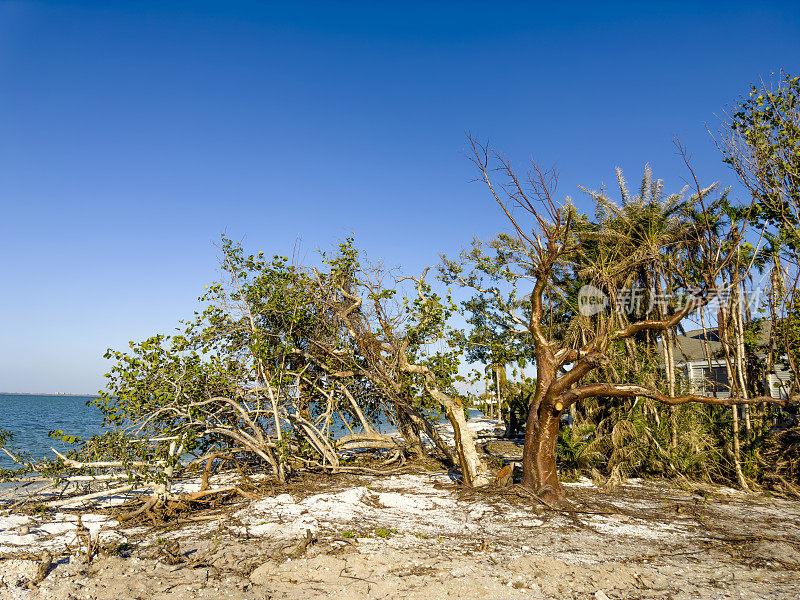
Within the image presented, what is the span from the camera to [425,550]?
6.00 m

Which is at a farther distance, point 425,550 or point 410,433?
point 410,433

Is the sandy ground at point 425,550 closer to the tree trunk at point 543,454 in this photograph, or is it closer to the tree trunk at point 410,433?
the tree trunk at point 543,454

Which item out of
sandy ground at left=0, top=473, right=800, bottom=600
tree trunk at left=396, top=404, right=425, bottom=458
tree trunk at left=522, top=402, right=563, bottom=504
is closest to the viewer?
sandy ground at left=0, top=473, right=800, bottom=600

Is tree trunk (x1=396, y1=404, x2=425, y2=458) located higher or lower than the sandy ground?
higher

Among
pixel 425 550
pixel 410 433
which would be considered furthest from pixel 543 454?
pixel 410 433

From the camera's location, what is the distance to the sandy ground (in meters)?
5.01

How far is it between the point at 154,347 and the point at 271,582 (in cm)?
591

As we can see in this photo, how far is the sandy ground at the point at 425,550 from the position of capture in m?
5.01

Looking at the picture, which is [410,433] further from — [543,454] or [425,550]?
[425,550]

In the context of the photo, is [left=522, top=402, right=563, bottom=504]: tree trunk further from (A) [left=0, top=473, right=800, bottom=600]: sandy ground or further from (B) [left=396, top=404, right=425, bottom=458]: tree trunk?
(B) [left=396, top=404, right=425, bottom=458]: tree trunk

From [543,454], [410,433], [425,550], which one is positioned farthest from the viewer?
[410,433]

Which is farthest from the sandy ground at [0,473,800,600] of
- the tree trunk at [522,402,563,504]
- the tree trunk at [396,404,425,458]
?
the tree trunk at [396,404,425,458]

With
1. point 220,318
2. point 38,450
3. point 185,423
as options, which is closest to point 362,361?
point 220,318

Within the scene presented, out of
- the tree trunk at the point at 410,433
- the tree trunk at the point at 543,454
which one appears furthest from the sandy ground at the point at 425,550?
the tree trunk at the point at 410,433
